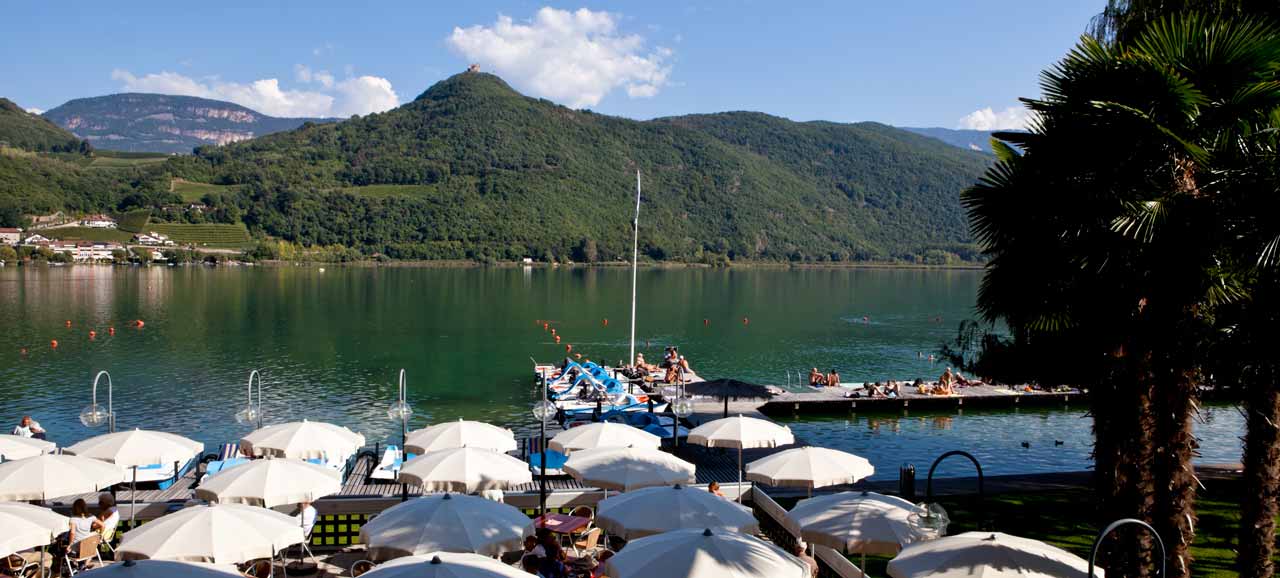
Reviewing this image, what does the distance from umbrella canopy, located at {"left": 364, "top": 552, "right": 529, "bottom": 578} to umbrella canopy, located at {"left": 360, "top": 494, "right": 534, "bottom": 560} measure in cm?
149

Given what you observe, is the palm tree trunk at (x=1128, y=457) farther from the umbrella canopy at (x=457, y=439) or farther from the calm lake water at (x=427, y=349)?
the calm lake water at (x=427, y=349)

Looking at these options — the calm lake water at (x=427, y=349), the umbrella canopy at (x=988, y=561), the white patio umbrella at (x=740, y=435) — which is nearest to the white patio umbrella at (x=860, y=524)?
the umbrella canopy at (x=988, y=561)

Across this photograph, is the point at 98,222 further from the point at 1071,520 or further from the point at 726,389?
the point at 1071,520

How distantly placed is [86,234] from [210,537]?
17281 cm

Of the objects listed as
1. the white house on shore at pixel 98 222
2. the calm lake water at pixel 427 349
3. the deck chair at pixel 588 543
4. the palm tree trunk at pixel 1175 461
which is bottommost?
the calm lake water at pixel 427 349

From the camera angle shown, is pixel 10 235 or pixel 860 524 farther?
pixel 10 235

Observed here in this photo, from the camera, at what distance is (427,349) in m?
46.8

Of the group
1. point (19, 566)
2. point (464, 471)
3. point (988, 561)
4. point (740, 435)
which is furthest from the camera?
point (740, 435)

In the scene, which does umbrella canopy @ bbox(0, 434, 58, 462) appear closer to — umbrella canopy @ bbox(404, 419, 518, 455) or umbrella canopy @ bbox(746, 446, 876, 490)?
umbrella canopy @ bbox(404, 419, 518, 455)

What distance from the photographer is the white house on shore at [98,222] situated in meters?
160

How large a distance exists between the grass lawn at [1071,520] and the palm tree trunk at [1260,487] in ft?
11.1

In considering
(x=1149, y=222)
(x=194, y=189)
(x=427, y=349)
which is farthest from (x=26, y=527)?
(x=194, y=189)

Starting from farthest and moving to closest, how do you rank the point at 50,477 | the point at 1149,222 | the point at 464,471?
the point at 464,471
the point at 50,477
the point at 1149,222

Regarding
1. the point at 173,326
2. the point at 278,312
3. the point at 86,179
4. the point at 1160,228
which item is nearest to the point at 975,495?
the point at 1160,228
